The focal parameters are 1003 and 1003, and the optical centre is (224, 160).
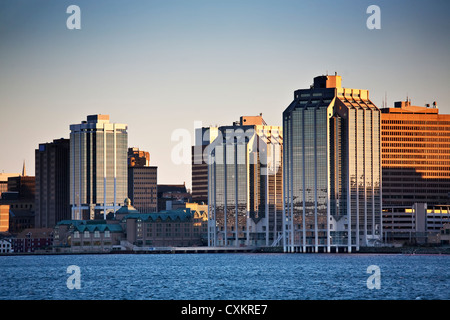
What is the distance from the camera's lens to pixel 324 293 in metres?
109
